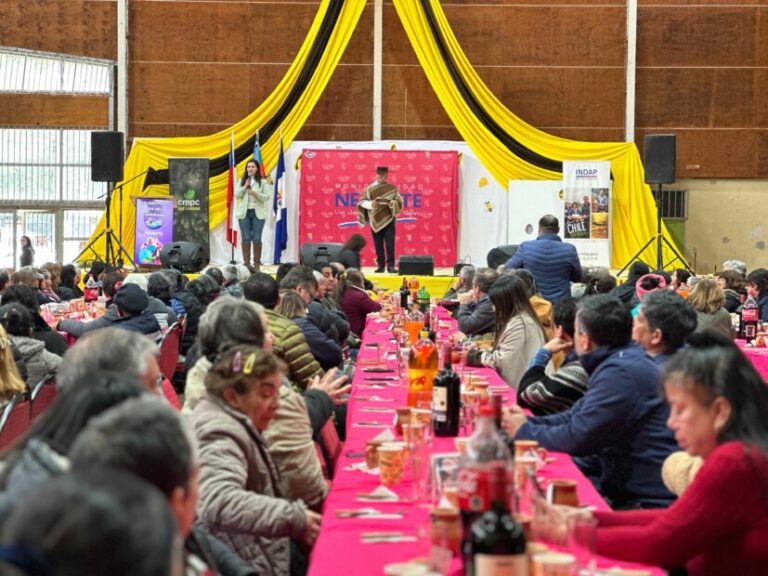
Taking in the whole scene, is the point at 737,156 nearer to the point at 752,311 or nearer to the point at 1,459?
the point at 752,311

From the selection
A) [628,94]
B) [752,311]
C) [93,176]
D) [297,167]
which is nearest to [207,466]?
[752,311]

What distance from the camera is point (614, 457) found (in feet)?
13.7

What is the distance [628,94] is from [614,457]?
1432 cm

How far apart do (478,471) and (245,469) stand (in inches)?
41.6

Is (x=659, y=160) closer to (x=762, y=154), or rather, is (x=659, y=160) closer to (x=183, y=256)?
(x=762, y=154)

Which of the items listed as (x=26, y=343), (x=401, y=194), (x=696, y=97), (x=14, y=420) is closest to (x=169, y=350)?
(x=26, y=343)

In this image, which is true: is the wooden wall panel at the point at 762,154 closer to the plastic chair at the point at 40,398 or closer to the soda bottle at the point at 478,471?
the plastic chair at the point at 40,398

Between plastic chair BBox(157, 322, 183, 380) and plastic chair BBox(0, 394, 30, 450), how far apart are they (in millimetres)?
2561

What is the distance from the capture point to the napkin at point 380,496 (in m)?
3.28

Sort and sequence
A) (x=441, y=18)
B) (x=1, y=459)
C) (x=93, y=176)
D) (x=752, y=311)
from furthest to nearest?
1. (x=441, y=18)
2. (x=93, y=176)
3. (x=752, y=311)
4. (x=1, y=459)

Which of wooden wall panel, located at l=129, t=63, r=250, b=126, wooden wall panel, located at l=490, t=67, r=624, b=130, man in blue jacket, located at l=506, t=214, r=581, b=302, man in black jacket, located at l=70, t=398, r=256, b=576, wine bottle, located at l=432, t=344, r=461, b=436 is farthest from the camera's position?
wooden wall panel, located at l=129, t=63, r=250, b=126

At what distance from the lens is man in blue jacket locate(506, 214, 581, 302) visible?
34.3 feet

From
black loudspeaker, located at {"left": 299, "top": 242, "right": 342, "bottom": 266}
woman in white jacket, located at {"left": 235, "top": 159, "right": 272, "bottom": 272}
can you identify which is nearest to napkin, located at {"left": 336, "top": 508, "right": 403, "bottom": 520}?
black loudspeaker, located at {"left": 299, "top": 242, "right": 342, "bottom": 266}

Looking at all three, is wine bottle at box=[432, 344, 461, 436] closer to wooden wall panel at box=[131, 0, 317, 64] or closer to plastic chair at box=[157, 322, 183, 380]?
plastic chair at box=[157, 322, 183, 380]
